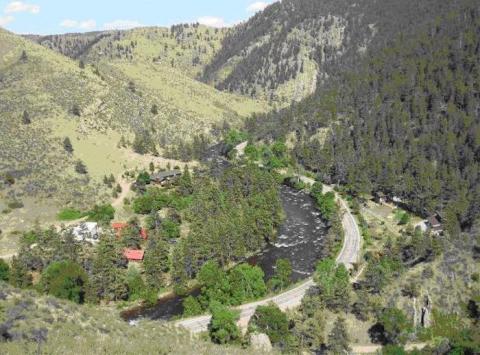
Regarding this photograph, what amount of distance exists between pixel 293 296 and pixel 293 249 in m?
23.5

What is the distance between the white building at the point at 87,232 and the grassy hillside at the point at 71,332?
5400 cm

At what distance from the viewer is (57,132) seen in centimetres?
15338

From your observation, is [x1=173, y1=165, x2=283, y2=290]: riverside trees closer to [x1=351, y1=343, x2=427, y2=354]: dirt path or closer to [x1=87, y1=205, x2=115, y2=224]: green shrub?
[x1=87, y1=205, x2=115, y2=224]: green shrub

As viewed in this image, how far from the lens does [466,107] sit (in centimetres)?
16225

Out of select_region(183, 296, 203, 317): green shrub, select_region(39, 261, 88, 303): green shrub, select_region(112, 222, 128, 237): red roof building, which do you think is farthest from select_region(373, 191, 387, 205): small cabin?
select_region(39, 261, 88, 303): green shrub

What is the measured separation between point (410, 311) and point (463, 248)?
18.0 meters

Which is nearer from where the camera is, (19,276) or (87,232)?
(19,276)

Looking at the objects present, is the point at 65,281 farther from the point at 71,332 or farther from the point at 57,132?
the point at 57,132

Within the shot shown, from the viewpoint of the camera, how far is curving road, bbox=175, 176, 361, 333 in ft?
254

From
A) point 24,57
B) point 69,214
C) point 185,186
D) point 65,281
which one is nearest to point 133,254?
point 65,281

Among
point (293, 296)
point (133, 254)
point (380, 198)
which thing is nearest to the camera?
point (293, 296)

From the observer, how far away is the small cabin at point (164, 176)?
140375 millimetres

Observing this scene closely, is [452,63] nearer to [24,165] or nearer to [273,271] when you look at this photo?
[273,271]

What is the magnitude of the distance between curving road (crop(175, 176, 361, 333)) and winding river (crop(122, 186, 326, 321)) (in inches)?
189
